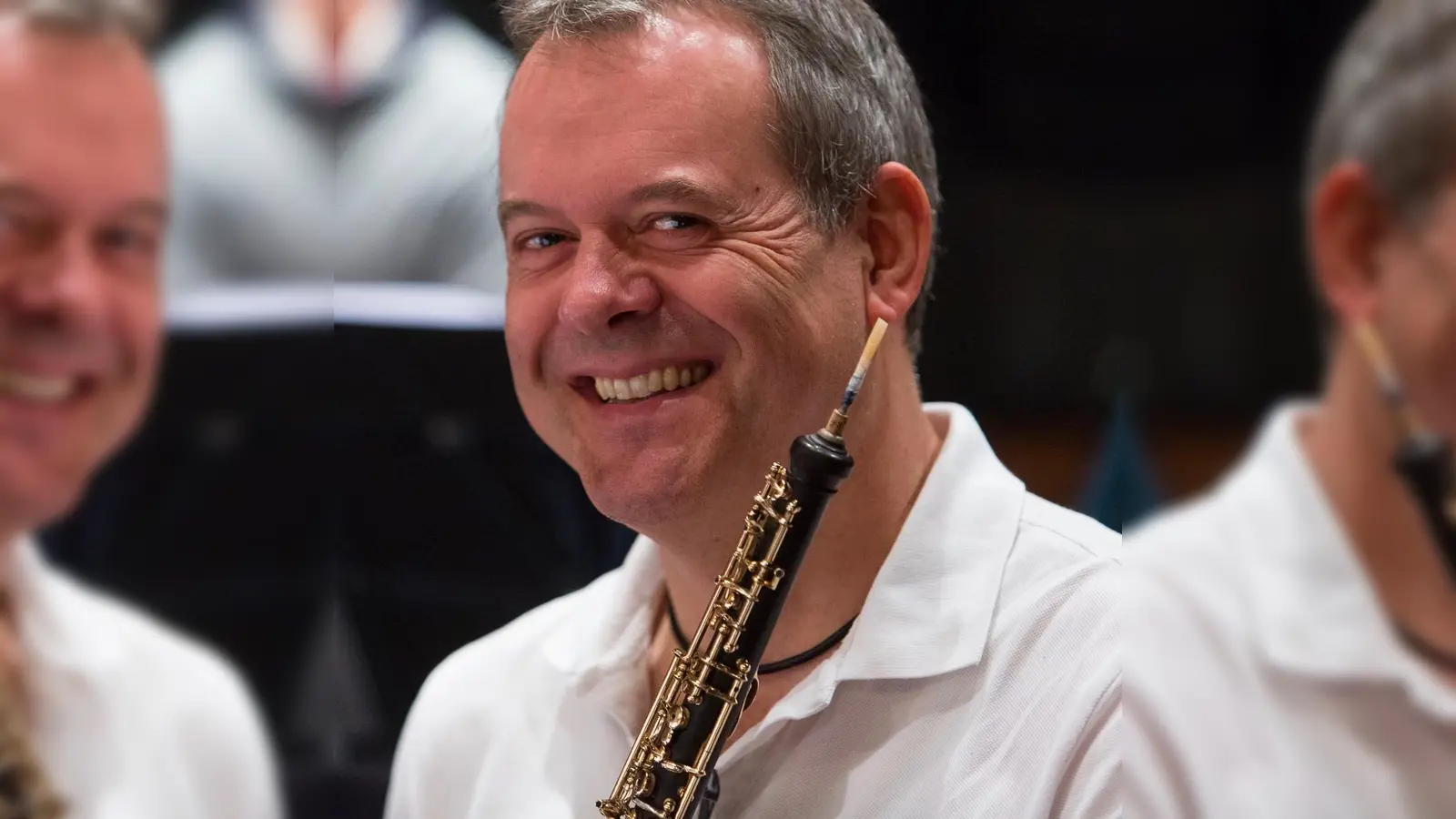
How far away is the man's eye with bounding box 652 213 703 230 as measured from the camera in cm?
86

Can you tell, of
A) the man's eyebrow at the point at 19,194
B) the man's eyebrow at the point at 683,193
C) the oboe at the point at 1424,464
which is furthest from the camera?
the man's eyebrow at the point at 683,193

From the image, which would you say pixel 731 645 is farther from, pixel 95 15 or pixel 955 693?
pixel 95 15

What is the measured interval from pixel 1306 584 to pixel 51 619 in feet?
2.08

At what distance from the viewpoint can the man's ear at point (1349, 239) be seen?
1.81 ft

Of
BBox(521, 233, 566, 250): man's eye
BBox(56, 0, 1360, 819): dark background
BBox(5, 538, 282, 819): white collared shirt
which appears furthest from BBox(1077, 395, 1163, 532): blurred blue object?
BBox(5, 538, 282, 819): white collared shirt

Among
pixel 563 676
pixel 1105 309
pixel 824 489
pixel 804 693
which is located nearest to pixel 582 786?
pixel 563 676

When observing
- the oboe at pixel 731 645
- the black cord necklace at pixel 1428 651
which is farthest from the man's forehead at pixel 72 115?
the black cord necklace at pixel 1428 651

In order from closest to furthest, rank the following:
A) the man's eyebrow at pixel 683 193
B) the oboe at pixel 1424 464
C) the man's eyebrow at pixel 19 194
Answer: the oboe at pixel 1424 464 < the man's eyebrow at pixel 19 194 < the man's eyebrow at pixel 683 193

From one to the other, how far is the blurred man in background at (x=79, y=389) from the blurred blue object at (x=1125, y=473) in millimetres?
510

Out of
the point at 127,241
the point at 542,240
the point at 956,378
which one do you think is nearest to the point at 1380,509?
the point at 956,378

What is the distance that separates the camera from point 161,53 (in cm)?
78

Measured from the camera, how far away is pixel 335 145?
3.15 ft

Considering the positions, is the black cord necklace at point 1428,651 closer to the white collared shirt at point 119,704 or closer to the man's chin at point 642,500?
the man's chin at point 642,500

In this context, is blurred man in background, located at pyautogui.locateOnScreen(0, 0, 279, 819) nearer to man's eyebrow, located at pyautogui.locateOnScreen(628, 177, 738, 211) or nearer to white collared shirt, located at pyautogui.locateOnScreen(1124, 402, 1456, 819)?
man's eyebrow, located at pyautogui.locateOnScreen(628, 177, 738, 211)
